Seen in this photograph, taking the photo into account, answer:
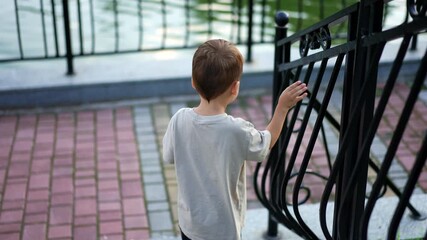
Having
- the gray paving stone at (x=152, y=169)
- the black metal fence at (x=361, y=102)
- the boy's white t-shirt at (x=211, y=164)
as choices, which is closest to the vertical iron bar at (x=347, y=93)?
the black metal fence at (x=361, y=102)

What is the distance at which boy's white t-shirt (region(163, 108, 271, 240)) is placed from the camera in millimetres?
2475

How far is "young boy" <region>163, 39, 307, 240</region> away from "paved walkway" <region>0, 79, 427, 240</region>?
131 cm

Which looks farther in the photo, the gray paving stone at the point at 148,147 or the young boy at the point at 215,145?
the gray paving stone at the point at 148,147

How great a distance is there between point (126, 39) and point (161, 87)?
1.23 m

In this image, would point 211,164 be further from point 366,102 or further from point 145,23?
point 145,23

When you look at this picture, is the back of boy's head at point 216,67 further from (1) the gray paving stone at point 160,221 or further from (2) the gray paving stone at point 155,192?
(2) the gray paving stone at point 155,192

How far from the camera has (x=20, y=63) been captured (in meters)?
6.18

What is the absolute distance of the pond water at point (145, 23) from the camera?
257 inches

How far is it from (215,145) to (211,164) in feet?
0.26

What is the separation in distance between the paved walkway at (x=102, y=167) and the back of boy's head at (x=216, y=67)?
5.44 feet

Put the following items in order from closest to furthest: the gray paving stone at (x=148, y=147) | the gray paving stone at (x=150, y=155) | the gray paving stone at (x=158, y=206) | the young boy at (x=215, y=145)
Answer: the young boy at (x=215, y=145) → the gray paving stone at (x=158, y=206) → the gray paving stone at (x=150, y=155) → the gray paving stone at (x=148, y=147)

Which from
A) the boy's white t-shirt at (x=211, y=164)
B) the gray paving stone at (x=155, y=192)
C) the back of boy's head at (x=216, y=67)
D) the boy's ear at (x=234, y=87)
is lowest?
the gray paving stone at (x=155, y=192)

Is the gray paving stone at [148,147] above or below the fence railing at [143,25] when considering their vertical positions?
below

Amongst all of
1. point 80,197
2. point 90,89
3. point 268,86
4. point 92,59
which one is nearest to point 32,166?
point 80,197
